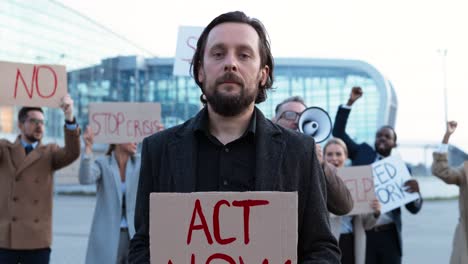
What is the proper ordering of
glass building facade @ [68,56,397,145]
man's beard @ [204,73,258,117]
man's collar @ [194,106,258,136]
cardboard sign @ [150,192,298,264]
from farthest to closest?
glass building facade @ [68,56,397,145], man's collar @ [194,106,258,136], man's beard @ [204,73,258,117], cardboard sign @ [150,192,298,264]

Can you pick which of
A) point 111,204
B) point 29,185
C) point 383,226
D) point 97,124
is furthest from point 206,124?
point 383,226

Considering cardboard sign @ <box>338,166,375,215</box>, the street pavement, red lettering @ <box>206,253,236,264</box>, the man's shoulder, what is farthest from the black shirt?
the street pavement

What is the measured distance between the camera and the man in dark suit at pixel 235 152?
76.0 inches

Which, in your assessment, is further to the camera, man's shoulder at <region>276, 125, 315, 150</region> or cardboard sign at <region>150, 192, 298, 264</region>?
man's shoulder at <region>276, 125, 315, 150</region>

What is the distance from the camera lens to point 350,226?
4973 mm

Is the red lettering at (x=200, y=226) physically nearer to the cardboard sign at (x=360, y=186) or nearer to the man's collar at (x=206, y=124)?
the man's collar at (x=206, y=124)

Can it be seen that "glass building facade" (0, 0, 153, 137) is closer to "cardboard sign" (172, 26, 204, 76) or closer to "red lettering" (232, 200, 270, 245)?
"cardboard sign" (172, 26, 204, 76)

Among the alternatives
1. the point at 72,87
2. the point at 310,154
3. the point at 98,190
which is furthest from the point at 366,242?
the point at 72,87

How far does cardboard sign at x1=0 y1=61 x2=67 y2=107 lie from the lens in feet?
16.0

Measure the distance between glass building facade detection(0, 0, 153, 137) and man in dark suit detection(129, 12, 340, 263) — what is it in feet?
117

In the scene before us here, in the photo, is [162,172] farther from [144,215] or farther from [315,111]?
[315,111]

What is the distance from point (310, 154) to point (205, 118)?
1.26 ft

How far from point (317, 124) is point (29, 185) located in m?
2.43

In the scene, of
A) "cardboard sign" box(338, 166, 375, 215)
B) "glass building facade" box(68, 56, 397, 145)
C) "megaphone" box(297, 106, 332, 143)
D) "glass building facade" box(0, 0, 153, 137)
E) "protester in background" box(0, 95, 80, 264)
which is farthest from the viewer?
"glass building facade" box(0, 0, 153, 137)
